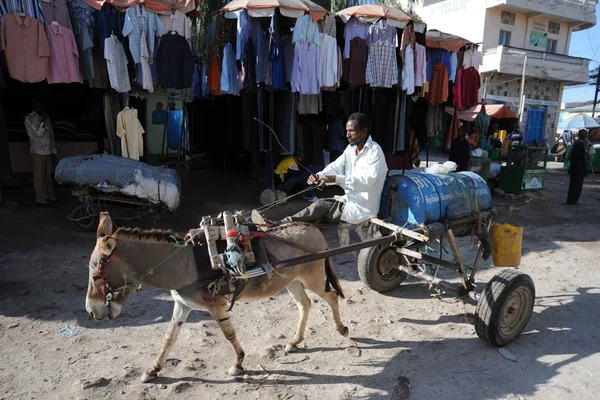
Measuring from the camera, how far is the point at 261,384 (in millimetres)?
3301

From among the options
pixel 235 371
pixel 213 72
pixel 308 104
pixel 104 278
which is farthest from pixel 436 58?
pixel 104 278

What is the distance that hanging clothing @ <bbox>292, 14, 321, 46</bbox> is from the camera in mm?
7504

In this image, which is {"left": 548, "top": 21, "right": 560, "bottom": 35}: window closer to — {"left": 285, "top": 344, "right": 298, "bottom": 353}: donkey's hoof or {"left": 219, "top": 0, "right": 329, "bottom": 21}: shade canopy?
→ {"left": 219, "top": 0, "right": 329, "bottom": 21}: shade canopy

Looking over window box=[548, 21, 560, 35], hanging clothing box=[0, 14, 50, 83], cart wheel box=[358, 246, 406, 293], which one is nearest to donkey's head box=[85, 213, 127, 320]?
cart wheel box=[358, 246, 406, 293]

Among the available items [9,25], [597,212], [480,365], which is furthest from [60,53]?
[597,212]

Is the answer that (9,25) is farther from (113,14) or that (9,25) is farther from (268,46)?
(268,46)

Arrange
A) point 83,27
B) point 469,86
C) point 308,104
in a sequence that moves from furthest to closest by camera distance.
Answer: point 469,86
point 308,104
point 83,27

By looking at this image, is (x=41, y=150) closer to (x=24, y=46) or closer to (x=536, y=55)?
(x=24, y=46)

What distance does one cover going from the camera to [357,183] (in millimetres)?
3922

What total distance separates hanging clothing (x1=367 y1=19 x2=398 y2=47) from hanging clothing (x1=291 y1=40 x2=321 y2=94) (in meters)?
1.21

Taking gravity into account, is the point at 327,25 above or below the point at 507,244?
above

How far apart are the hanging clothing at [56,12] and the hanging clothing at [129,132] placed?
1690mm

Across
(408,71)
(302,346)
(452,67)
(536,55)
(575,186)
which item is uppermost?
(536,55)

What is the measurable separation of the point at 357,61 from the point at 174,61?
3.65 meters
